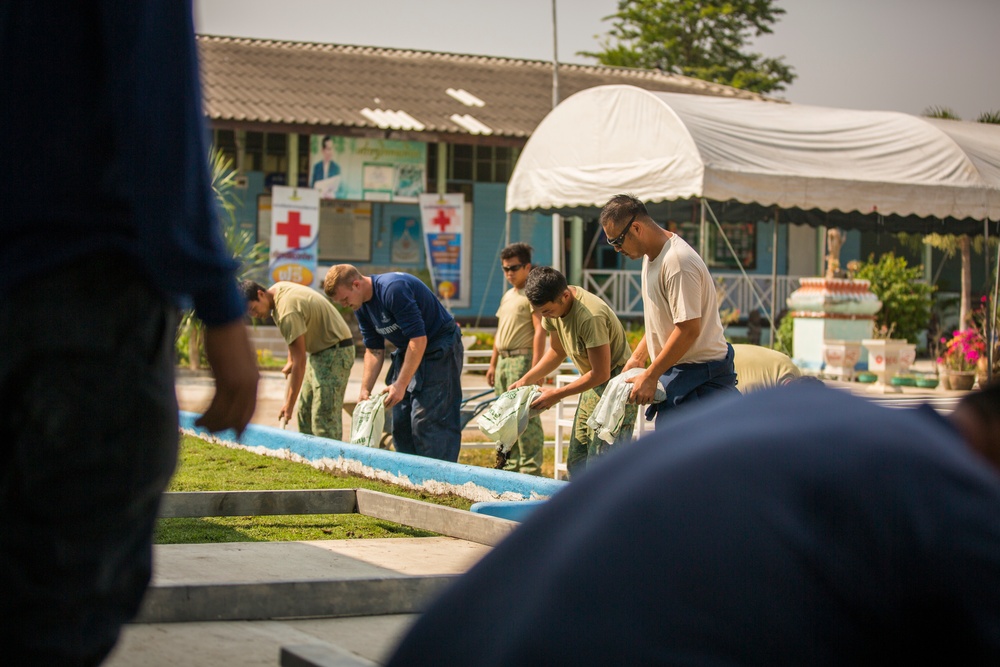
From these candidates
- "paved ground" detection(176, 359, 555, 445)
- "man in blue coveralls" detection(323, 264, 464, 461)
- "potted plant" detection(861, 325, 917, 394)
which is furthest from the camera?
"potted plant" detection(861, 325, 917, 394)

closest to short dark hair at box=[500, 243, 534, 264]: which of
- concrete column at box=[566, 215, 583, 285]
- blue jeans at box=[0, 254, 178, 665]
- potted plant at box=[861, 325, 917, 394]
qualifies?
blue jeans at box=[0, 254, 178, 665]

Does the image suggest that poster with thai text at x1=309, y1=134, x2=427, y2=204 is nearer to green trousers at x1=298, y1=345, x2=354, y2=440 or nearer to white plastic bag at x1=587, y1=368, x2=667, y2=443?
green trousers at x1=298, y1=345, x2=354, y2=440

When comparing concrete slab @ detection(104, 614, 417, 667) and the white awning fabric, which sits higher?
the white awning fabric

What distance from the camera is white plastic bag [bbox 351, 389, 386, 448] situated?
28.3 ft

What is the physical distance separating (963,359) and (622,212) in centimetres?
1108

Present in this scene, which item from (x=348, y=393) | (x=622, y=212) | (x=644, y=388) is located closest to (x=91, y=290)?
(x=644, y=388)

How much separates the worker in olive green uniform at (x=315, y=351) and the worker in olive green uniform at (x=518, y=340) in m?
1.25

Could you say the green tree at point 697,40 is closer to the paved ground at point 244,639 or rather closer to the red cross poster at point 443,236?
the red cross poster at point 443,236

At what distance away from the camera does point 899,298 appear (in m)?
20.5

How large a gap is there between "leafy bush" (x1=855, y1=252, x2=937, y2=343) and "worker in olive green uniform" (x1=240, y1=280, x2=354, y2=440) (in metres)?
13.5

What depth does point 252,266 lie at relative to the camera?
2030 cm

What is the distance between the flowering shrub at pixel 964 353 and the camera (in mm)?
15867

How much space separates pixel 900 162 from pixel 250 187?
531 inches

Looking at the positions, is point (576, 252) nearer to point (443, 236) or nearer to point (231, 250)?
point (443, 236)
